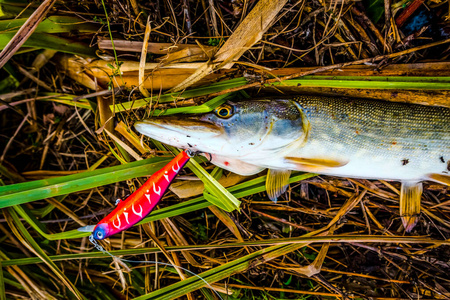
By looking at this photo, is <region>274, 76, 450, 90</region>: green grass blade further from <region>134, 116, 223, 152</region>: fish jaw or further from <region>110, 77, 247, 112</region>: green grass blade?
<region>134, 116, 223, 152</region>: fish jaw

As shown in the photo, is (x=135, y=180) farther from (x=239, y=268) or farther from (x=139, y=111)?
(x=239, y=268)

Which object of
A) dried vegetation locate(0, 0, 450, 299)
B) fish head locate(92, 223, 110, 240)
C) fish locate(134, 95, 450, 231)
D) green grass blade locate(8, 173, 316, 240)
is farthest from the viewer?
green grass blade locate(8, 173, 316, 240)

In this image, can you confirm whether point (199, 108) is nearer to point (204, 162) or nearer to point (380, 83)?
point (204, 162)

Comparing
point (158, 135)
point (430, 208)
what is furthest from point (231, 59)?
point (430, 208)

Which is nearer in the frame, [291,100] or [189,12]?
[291,100]

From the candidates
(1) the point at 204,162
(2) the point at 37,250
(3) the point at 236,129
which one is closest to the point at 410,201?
(3) the point at 236,129

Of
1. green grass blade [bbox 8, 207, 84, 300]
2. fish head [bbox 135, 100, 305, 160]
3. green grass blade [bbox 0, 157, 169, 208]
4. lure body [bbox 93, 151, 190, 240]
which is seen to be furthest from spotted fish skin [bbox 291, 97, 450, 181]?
green grass blade [bbox 8, 207, 84, 300]

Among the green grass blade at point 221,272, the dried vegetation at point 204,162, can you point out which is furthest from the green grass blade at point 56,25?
the green grass blade at point 221,272
